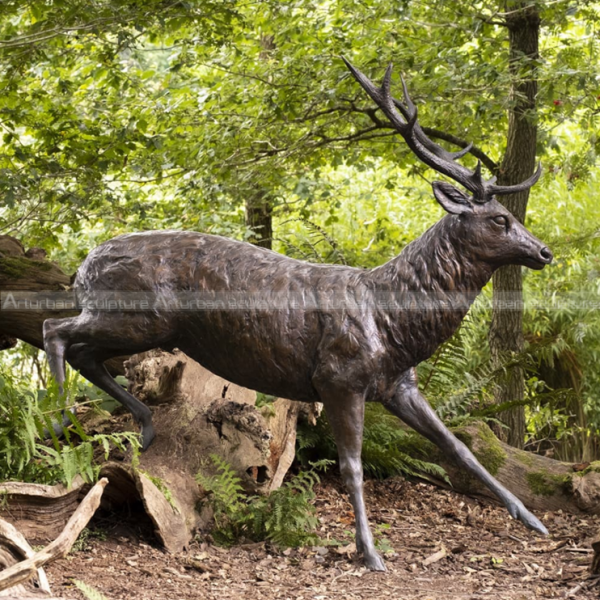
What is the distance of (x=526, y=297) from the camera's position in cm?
980

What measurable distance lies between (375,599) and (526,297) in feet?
21.2

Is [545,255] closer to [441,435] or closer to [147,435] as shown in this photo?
[441,435]

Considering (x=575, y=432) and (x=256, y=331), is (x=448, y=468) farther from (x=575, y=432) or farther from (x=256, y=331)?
(x=575, y=432)

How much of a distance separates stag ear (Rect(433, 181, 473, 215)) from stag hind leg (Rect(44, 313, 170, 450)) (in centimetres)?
184

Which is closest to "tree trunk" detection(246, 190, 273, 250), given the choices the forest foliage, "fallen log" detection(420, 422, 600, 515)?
the forest foliage

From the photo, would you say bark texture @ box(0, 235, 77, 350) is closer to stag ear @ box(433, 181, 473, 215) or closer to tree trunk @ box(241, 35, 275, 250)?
tree trunk @ box(241, 35, 275, 250)

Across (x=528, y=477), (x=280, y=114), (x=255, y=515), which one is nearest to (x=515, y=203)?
(x=280, y=114)

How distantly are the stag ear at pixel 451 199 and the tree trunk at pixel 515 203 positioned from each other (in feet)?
9.44

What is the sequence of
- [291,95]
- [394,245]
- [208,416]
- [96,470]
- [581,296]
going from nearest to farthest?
[96,470] < [208,416] < [291,95] < [581,296] < [394,245]

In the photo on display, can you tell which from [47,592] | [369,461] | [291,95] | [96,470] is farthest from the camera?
[291,95]

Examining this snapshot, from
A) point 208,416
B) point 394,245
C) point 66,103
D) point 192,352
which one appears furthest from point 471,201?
point 394,245

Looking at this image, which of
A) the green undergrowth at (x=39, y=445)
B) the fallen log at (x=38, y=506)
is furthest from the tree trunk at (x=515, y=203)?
the fallen log at (x=38, y=506)

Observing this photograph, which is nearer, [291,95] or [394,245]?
[291,95]

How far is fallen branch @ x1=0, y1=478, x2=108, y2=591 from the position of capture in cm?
315
